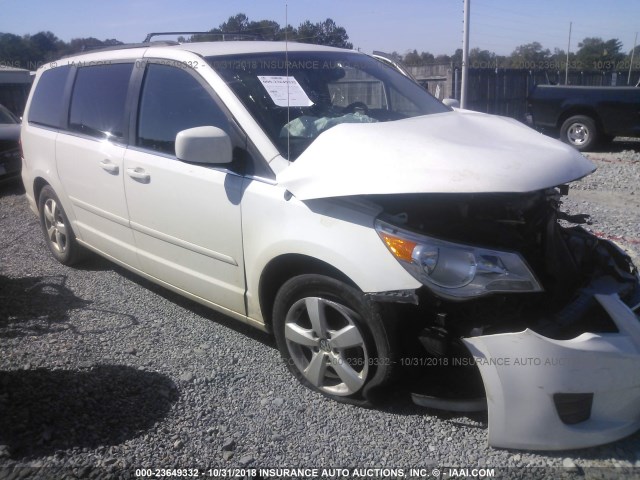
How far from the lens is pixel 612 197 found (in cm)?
720

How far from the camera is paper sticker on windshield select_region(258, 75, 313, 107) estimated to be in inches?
133

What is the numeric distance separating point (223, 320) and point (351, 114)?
1637 millimetres

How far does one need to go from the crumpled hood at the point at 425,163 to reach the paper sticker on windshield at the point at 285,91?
54 centimetres

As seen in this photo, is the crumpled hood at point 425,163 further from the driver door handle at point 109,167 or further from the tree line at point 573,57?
the tree line at point 573,57

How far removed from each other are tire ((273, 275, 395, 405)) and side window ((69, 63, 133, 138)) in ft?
6.29

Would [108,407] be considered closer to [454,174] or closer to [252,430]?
[252,430]

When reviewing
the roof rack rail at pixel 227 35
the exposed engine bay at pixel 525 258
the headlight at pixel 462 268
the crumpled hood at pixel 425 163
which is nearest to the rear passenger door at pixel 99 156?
the roof rack rail at pixel 227 35

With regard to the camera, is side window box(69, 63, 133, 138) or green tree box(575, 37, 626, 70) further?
green tree box(575, 37, 626, 70)

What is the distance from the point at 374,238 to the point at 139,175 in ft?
6.05

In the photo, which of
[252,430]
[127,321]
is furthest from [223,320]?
[252,430]

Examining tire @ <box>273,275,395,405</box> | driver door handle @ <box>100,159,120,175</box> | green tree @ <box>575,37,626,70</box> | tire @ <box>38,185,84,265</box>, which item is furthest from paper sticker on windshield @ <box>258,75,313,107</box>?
green tree @ <box>575,37,626,70</box>

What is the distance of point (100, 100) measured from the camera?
4336mm

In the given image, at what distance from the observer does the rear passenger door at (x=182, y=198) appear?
3279 mm

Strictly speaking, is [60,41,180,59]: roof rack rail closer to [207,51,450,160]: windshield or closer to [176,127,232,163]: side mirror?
[207,51,450,160]: windshield
